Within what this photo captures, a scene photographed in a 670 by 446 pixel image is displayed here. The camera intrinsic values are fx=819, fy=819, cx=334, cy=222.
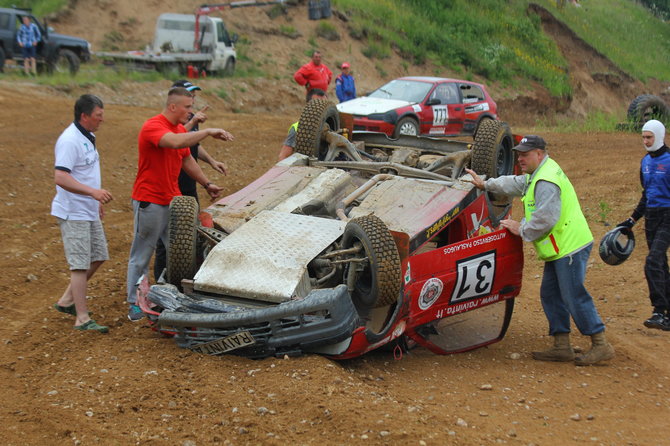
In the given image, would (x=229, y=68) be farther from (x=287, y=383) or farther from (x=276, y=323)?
(x=287, y=383)

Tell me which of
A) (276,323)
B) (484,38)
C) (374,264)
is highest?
(484,38)

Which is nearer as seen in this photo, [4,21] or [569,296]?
[569,296]

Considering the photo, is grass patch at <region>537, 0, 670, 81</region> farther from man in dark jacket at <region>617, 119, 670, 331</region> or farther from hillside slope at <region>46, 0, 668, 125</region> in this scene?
man in dark jacket at <region>617, 119, 670, 331</region>

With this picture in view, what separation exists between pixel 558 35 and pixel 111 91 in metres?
25.9

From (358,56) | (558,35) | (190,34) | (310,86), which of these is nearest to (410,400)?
(310,86)

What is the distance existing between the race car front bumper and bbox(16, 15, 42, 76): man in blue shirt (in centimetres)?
1650

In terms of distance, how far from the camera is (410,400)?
18.3 feet

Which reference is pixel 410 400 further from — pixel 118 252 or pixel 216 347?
pixel 118 252

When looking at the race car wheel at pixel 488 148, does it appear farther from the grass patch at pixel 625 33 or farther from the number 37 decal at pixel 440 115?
the grass patch at pixel 625 33

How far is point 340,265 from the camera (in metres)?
6.31

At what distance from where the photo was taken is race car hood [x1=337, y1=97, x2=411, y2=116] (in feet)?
53.1

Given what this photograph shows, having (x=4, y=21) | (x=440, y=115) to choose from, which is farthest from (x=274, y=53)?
(x=440, y=115)

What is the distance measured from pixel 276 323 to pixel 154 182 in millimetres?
1927

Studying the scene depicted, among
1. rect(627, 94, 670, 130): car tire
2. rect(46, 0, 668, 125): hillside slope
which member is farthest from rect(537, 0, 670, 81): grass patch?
rect(627, 94, 670, 130): car tire
